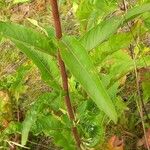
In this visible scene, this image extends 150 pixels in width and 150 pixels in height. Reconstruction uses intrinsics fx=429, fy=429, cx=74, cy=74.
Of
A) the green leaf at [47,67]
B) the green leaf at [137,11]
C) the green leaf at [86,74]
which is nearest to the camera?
the green leaf at [86,74]


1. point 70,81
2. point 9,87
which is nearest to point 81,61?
point 70,81

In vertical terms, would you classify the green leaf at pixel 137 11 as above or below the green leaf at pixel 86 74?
above

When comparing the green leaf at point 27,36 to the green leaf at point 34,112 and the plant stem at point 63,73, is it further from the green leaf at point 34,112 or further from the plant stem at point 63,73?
the green leaf at point 34,112

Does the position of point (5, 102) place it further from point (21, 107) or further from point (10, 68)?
point (10, 68)

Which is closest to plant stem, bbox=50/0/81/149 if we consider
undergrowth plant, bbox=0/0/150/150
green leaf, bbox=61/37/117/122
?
undergrowth plant, bbox=0/0/150/150

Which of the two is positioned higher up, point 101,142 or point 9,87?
point 9,87

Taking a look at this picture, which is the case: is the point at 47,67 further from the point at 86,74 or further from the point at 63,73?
the point at 86,74

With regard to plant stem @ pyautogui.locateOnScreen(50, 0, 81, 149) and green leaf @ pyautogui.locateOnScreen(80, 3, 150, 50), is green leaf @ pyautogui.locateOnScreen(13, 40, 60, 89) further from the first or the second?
green leaf @ pyautogui.locateOnScreen(80, 3, 150, 50)

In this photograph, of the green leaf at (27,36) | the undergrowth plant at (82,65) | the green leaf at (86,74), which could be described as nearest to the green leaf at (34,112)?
the undergrowth plant at (82,65)
